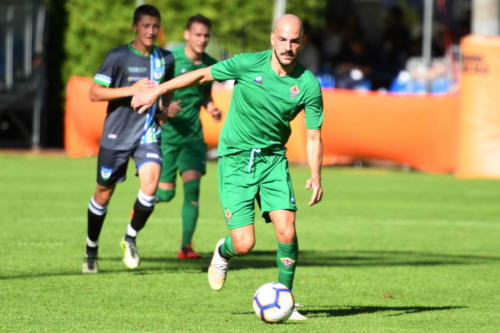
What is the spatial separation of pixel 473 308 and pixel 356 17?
2041cm

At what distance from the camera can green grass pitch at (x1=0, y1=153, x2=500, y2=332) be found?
8.00 meters

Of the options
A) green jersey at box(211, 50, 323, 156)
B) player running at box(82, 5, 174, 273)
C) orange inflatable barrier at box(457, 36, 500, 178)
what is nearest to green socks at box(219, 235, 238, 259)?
green jersey at box(211, 50, 323, 156)

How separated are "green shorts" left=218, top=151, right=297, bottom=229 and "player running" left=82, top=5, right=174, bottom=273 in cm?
191

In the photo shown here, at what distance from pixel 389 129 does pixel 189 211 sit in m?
10.3

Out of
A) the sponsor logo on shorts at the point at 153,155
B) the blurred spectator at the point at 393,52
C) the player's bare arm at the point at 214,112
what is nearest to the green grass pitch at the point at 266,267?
the sponsor logo on shorts at the point at 153,155

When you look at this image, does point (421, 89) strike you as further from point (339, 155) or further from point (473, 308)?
point (473, 308)

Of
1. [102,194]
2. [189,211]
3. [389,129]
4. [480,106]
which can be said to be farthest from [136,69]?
[389,129]

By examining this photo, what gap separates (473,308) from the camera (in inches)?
341

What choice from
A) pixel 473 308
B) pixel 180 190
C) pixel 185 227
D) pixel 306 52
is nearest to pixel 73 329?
pixel 473 308

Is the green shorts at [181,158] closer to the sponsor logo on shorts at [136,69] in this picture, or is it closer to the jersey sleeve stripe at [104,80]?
the sponsor logo on shorts at [136,69]

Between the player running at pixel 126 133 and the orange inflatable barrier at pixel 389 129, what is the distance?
37.4ft

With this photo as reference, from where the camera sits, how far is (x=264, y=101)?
319 inches

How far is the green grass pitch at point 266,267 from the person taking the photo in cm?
800

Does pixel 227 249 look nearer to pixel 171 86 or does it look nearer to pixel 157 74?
pixel 171 86
